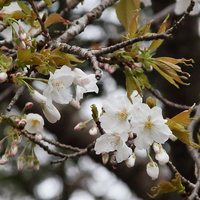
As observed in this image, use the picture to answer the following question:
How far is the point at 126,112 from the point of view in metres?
0.73

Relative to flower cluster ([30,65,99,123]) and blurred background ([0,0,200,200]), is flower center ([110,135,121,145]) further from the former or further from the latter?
blurred background ([0,0,200,200])

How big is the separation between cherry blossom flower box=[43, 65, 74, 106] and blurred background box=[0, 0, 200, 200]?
67cm

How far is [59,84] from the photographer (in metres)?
0.70

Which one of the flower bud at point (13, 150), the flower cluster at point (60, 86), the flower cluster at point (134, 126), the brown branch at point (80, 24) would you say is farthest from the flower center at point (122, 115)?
the flower bud at point (13, 150)

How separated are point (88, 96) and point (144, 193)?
855mm

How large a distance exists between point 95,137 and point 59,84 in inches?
37.2

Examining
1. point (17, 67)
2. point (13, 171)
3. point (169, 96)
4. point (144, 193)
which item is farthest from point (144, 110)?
point (13, 171)

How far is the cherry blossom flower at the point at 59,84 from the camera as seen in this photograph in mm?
662

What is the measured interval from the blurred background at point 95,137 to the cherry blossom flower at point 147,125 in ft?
2.78

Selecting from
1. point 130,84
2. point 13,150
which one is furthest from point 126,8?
point 13,150

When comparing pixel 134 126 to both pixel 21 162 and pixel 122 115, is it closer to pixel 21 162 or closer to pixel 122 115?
pixel 122 115

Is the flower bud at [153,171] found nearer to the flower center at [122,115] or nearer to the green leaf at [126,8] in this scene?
the flower center at [122,115]

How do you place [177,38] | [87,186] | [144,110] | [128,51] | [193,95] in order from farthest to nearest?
[87,186]
[177,38]
[193,95]
[128,51]
[144,110]

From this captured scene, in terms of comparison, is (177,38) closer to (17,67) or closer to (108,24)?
(108,24)
